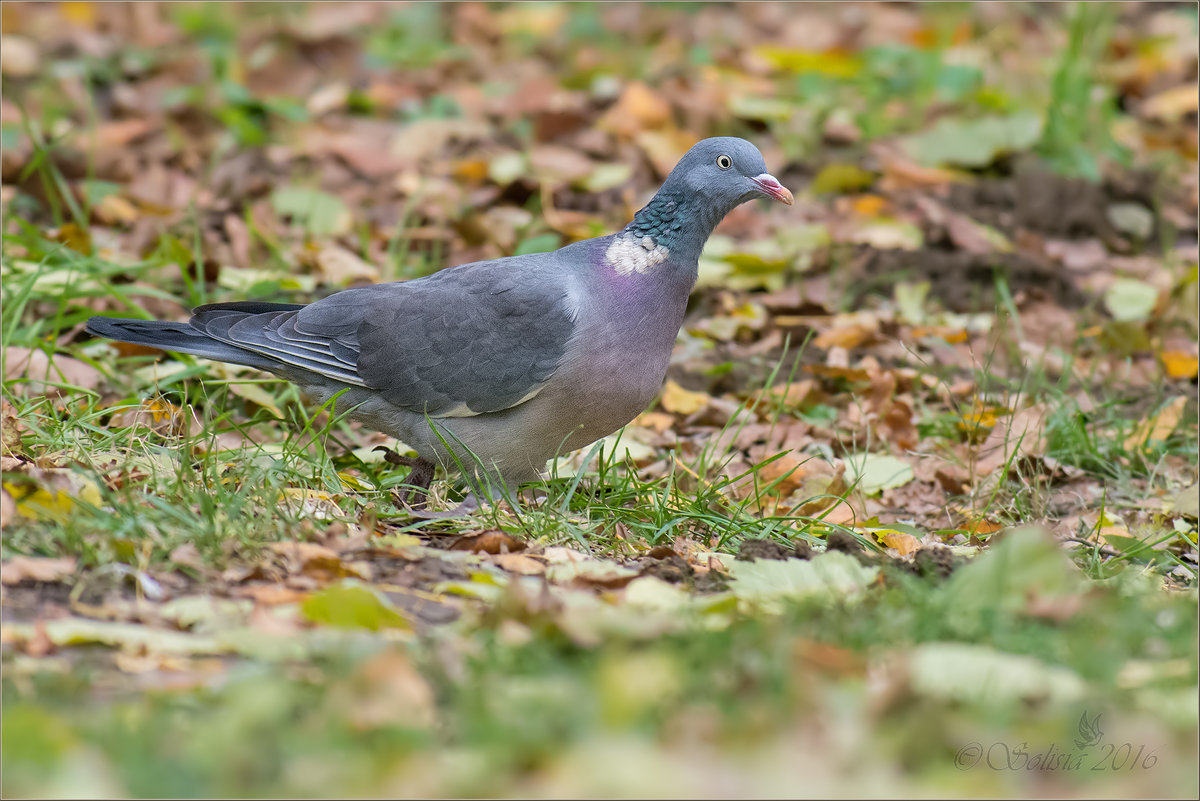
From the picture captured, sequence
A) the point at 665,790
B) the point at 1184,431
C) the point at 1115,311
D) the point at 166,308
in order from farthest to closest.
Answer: the point at 1115,311 → the point at 166,308 → the point at 1184,431 → the point at 665,790

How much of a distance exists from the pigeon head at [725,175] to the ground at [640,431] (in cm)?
64

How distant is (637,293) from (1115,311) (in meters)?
2.58

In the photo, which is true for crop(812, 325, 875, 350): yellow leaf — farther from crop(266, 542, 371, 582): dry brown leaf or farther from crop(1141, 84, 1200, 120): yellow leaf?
crop(1141, 84, 1200, 120): yellow leaf

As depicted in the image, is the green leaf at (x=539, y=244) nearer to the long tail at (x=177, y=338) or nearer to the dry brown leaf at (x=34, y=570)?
the long tail at (x=177, y=338)

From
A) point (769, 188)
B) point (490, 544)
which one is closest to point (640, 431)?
point (769, 188)

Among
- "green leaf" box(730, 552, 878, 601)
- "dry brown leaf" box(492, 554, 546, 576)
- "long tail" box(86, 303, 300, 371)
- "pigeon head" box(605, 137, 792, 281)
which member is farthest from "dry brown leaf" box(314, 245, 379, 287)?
"green leaf" box(730, 552, 878, 601)

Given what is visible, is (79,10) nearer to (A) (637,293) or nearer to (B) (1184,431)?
(A) (637,293)

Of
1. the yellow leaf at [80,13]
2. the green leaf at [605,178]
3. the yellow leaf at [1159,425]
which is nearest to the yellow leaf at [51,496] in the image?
the yellow leaf at [1159,425]

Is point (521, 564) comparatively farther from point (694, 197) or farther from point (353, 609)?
point (694, 197)

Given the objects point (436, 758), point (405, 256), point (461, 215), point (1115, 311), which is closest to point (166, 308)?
point (405, 256)

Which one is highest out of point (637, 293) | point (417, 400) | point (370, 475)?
point (637, 293)

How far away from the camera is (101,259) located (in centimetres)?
508

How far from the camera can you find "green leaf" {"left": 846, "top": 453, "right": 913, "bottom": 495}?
4.20 m

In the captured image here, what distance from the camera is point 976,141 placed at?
681 centimetres
